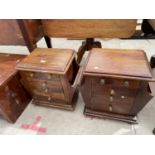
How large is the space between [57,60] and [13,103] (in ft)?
1.97

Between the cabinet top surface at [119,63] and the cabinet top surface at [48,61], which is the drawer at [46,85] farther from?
the cabinet top surface at [119,63]

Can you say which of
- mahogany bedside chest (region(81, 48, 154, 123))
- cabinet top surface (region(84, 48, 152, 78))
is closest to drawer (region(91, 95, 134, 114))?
mahogany bedside chest (region(81, 48, 154, 123))

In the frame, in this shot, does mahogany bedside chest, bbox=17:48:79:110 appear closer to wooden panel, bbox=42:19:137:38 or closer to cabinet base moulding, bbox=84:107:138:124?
cabinet base moulding, bbox=84:107:138:124

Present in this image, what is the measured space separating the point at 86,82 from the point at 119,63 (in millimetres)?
281

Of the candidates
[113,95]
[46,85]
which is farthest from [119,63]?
[46,85]

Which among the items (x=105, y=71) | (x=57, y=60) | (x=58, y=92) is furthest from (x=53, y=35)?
(x=105, y=71)

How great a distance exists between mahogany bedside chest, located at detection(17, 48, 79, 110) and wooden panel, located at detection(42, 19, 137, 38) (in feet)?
1.30

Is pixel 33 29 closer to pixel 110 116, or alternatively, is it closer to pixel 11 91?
pixel 11 91

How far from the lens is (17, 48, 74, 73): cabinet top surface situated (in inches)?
44.9

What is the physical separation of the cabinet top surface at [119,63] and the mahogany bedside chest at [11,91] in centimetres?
70

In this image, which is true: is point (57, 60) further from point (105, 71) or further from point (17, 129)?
point (17, 129)

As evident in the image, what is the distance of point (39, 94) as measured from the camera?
1.44 metres

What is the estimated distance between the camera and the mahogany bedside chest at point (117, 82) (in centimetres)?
99
